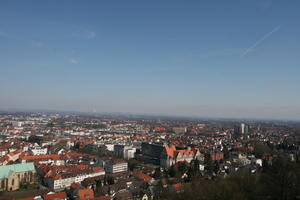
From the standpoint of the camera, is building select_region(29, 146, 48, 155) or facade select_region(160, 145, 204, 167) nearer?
facade select_region(160, 145, 204, 167)

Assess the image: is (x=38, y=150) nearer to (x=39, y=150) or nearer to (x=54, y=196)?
(x=39, y=150)

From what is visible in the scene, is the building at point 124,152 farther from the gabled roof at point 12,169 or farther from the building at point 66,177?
the gabled roof at point 12,169

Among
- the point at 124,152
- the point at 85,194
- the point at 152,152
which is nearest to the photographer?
the point at 85,194

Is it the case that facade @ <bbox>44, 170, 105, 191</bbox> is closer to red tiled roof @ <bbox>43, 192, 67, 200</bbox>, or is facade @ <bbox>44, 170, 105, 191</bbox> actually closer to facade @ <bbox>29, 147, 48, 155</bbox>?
red tiled roof @ <bbox>43, 192, 67, 200</bbox>

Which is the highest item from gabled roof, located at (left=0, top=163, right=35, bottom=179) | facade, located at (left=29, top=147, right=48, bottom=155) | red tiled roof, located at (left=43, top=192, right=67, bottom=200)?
gabled roof, located at (left=0, top=163, right=35, bottom=179)

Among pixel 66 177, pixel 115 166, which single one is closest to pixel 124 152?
pixel 115 166

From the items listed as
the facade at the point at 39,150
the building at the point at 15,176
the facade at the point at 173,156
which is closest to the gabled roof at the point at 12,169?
the building at the point at 15,176

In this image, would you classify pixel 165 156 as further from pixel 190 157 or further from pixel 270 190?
pixel 270 190

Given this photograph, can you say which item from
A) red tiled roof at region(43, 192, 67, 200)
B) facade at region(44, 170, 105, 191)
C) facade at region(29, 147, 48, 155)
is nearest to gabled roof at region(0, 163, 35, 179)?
facade at region(44, 170, 105, 191)
